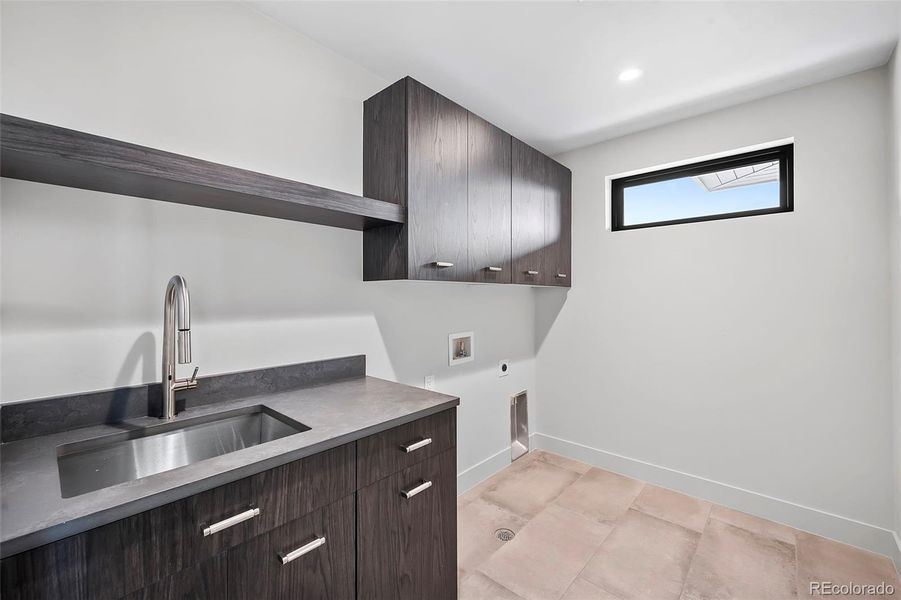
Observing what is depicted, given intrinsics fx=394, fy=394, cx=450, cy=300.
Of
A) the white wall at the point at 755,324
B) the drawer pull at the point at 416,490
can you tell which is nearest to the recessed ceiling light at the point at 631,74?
the white wall at the point at 755,324

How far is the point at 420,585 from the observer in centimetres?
138

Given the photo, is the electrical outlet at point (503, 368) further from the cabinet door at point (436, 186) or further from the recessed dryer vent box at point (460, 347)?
the cabinet door at point (436, 186)

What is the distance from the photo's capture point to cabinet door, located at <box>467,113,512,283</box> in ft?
6.68

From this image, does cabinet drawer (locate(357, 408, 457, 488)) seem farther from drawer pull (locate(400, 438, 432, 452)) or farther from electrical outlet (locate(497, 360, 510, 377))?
electrical outlet (locate(497, 360, 510, 377))

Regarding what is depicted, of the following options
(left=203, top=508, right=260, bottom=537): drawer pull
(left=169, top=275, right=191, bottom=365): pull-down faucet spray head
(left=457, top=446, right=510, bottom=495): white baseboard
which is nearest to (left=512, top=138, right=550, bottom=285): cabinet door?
(left=457, top=446, right=510, bottom=495): white baseboard

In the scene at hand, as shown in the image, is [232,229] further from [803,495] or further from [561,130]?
[803,495]

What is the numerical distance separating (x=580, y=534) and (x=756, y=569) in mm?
786

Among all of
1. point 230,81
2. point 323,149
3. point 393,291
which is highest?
point 230,81

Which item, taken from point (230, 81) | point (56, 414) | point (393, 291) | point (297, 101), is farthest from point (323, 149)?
point (56, 414)

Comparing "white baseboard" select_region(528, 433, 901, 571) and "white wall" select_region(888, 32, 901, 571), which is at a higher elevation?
"white wall" select_region(888, 32, 901, 571)

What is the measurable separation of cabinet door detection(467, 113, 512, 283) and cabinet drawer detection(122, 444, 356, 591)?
121 cm

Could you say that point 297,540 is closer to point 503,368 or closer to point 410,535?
point 410,535

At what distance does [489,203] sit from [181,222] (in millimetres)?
1406

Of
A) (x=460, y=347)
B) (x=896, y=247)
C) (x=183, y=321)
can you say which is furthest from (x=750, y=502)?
(x=183, y=321)
